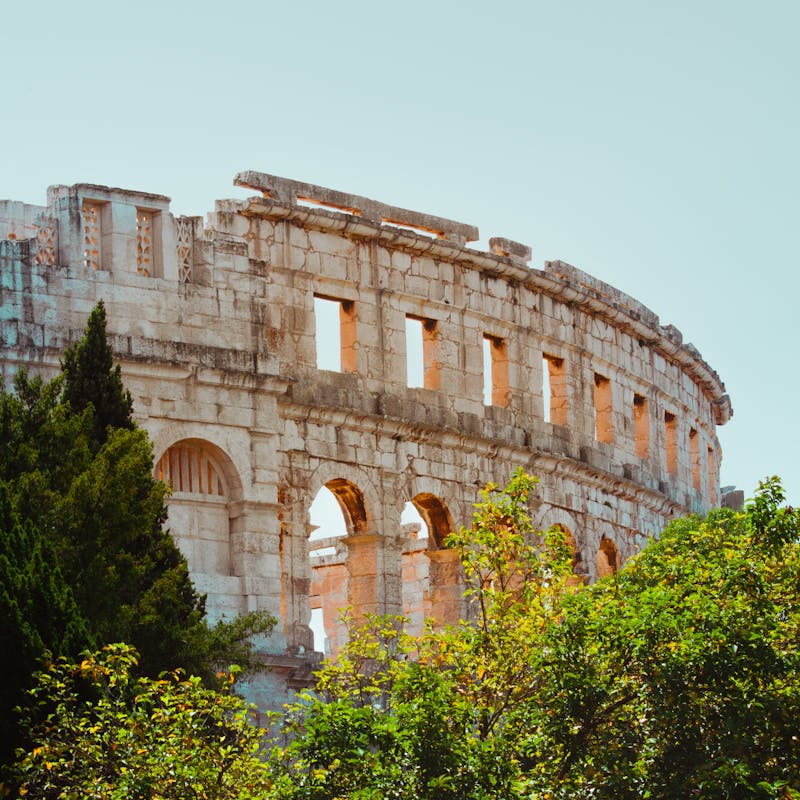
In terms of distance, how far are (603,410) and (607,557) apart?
256cm

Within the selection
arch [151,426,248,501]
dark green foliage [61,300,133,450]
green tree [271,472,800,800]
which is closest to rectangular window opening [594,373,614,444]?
arch [151,426,248,501]

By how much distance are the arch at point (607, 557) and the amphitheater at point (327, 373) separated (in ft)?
0.17

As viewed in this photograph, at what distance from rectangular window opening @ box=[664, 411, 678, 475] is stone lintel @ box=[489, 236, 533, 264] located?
6806 mm

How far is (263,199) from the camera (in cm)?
3431

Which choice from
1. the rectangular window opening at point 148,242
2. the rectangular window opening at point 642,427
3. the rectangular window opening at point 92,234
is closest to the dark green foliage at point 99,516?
the rectangular window opening at point 92,234

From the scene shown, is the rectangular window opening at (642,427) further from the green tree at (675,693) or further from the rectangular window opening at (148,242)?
the green tree at (675,693)

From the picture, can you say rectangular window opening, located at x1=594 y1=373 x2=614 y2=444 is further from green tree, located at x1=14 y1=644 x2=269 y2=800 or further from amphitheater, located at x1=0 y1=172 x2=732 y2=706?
green tree, located at x1=14 y1=644 x2=269 y2=800

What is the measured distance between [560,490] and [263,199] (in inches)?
320

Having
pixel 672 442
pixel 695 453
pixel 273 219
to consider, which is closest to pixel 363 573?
pixel 273 219

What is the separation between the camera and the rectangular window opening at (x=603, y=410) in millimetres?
41594

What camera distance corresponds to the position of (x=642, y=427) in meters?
43.4

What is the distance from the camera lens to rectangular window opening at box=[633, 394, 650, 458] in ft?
142

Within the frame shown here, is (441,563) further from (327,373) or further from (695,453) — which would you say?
(695,453)

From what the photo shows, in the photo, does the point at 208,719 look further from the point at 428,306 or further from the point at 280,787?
the point at 428,306
